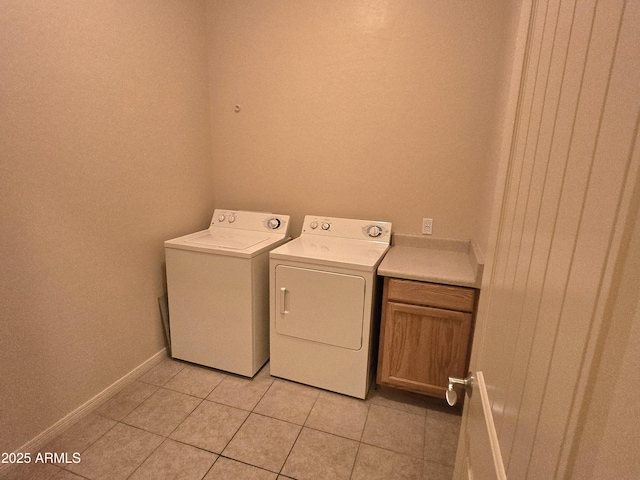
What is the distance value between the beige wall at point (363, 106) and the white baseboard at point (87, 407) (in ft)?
4.43

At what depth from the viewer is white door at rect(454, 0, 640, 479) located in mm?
302

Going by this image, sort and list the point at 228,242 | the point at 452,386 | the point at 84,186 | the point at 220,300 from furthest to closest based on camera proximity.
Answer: the point at 228,242 → the point at 220,300 → the point at 84,186 → the point at 452,386

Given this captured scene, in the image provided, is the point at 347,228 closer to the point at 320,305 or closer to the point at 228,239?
the point at 320,305

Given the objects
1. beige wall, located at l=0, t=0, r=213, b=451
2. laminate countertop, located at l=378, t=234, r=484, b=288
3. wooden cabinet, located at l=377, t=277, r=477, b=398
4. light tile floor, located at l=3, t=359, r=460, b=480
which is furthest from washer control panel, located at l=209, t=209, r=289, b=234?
light tile floor, located at l=3, t=359, r=460, b=480

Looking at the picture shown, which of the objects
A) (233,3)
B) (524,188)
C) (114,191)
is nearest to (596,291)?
(524,188)

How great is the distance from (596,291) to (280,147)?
95.5 inches

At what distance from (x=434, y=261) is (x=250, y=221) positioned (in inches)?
54.1

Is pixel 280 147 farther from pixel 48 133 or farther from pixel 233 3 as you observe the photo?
pixel 48 133

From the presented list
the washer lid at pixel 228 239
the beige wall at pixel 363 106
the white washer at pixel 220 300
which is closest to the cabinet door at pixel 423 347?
the beige wall at pixel 363 106

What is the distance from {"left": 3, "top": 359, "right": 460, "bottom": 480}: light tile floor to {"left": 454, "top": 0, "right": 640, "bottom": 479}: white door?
1275mm

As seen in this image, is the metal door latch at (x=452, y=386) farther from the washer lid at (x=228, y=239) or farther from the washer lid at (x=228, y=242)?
the washer lid at (x=228, y=239)

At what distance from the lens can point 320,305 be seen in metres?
1.98

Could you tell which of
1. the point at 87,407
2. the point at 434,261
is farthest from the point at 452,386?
the point at 87,407

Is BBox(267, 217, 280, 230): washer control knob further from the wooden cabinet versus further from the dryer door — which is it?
the wooden cabinet
